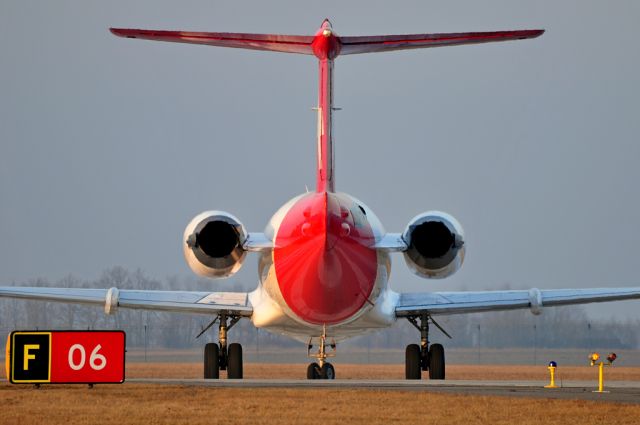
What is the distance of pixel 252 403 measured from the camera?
23.6 metres

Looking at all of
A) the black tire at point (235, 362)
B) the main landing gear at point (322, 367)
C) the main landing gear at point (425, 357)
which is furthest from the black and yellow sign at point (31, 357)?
the main landing gear at point (425, 357)

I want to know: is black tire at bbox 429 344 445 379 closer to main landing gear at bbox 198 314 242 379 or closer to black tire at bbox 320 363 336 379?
black tire at bbox 320 363 336 379

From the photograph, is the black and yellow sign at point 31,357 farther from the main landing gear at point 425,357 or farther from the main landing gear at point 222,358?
the main landing gear at point 425,357

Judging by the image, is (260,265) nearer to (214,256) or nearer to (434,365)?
(214,256)

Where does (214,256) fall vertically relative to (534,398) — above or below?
above

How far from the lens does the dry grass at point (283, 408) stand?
20.7 metres

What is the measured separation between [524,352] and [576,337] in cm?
310

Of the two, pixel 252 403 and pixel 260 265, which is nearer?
pixel 252 403

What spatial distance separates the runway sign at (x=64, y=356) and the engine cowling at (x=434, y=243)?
28.7 feet

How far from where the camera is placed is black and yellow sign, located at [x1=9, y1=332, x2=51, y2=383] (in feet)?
81.9

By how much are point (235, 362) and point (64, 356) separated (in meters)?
12.0


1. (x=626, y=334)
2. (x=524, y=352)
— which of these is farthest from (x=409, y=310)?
(x=626, y=334)

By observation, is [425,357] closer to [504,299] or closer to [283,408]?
[504,299]

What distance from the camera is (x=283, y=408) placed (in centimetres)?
2273
